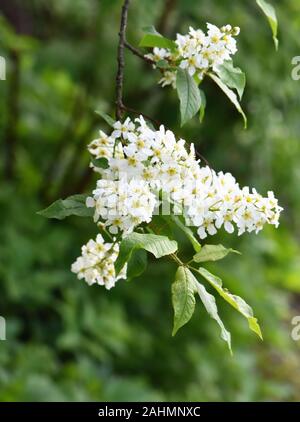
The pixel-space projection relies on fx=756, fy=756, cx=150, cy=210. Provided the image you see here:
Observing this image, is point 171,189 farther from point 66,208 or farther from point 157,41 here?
point 157,41

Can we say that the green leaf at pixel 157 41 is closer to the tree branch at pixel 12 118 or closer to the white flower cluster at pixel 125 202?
the white flower cluster at pixel 125 202

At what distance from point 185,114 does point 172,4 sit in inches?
65.7

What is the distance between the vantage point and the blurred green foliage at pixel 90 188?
2.67 m

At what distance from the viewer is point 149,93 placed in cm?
286

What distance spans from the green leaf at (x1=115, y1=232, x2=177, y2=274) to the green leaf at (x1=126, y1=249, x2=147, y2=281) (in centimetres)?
5

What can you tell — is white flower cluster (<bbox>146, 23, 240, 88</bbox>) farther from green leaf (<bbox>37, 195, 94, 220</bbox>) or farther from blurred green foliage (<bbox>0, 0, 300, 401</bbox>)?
blurred green foliage (<bbox>0, 0, 300, 401</bbox>)

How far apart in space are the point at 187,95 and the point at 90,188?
201cm

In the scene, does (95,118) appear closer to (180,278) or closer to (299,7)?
(299,7)

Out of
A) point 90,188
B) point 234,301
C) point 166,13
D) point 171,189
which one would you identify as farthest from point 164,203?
point 90,188

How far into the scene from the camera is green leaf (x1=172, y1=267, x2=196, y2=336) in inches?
37.0

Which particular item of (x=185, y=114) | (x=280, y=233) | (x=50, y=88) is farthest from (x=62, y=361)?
(x=185, y=114)

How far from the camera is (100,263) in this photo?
1.04 meters

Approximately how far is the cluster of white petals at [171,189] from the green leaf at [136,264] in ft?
0.13

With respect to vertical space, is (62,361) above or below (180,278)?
above
